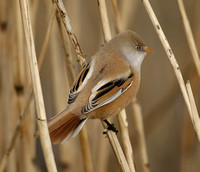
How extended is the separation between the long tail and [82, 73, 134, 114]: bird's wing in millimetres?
76

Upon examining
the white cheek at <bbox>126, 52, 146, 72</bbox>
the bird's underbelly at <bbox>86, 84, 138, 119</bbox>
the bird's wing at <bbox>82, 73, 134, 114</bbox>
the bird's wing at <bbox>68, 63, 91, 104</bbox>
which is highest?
the white cheek at <bbox>126, 52, 146, 72</bbox>

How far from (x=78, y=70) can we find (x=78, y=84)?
3.37 ft

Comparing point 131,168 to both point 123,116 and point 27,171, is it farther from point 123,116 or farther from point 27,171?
point 27,171

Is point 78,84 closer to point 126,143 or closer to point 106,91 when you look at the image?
point 106,91

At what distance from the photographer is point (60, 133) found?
208 cm

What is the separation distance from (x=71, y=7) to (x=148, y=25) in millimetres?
1105

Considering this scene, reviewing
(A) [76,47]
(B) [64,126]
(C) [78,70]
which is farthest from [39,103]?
(C) [78,70]

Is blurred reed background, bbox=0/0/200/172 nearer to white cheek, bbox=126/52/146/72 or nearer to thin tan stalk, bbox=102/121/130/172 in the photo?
white cheek, bbox=126/52/146/72

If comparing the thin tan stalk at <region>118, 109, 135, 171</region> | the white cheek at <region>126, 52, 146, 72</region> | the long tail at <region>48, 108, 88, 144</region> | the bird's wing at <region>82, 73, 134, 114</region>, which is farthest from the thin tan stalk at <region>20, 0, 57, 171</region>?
the white cheek at <region>126, 52, 146, 72</region>

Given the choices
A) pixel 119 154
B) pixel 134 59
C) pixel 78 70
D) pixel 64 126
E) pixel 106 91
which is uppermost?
pixel 78 70

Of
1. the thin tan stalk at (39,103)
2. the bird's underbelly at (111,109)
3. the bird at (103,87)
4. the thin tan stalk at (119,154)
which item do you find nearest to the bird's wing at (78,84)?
the bird at (103,87)

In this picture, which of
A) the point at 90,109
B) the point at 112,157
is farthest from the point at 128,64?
the point at 112,157

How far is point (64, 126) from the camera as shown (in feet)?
6.89

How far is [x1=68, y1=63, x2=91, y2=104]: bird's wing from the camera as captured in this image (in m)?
2.24
